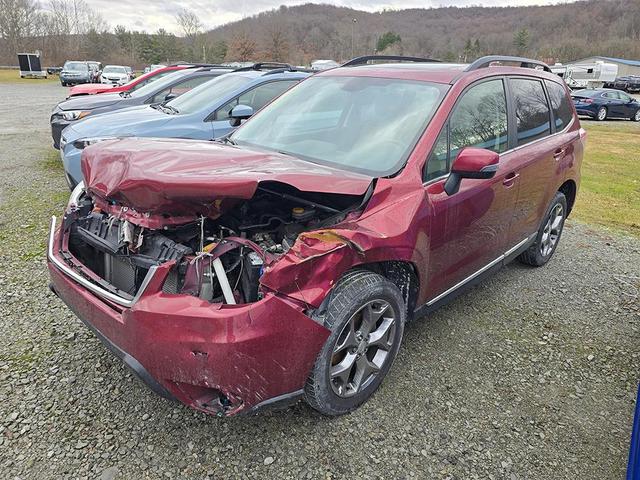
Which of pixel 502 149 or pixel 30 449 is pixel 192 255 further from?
pixel 502 149

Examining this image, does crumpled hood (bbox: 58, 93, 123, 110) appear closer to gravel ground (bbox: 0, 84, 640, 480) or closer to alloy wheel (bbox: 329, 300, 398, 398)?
gravel ground (bbox: 0, 84, 640, 480)

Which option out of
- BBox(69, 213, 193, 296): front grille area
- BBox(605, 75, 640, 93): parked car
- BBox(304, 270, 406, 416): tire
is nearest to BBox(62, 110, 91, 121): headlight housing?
Result: BBox(69, 213, 193, 296): front grille area

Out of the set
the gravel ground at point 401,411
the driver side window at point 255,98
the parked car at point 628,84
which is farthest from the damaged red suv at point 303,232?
the parked car at point 628,84

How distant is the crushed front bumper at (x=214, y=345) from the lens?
6.39 ft

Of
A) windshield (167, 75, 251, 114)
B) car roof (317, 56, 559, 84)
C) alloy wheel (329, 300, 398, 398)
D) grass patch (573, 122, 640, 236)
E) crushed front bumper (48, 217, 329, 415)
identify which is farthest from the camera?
grass patch (573, 122, 640, 236)

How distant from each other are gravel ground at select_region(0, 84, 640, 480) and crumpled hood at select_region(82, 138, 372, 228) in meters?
1.04

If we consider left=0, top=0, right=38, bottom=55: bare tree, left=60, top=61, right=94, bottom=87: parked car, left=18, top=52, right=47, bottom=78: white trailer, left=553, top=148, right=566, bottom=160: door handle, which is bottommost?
left=553, top=148, right=566, bottom=160: door handle

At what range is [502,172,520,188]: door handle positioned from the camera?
3328mm

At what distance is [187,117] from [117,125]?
85 cm

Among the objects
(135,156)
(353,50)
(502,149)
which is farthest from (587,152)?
(353,50)

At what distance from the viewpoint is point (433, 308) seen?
3.10 metres

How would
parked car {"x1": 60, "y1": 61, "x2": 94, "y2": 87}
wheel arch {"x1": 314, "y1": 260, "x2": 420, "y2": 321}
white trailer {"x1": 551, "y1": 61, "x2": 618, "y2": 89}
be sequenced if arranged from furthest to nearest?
white trailer {"x1": 551, "y1": 61, "x2": 618, "y2": 89}
parked car {"x1": 60, "y1": 61, "x2": 94, "y2": 87}
wheel arch {"x1": 314, "y1": 260, "x2": 420, "y2": 321}

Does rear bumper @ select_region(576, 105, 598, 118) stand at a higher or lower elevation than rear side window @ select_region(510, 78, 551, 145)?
lower

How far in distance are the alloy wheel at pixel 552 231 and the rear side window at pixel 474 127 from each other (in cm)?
144
